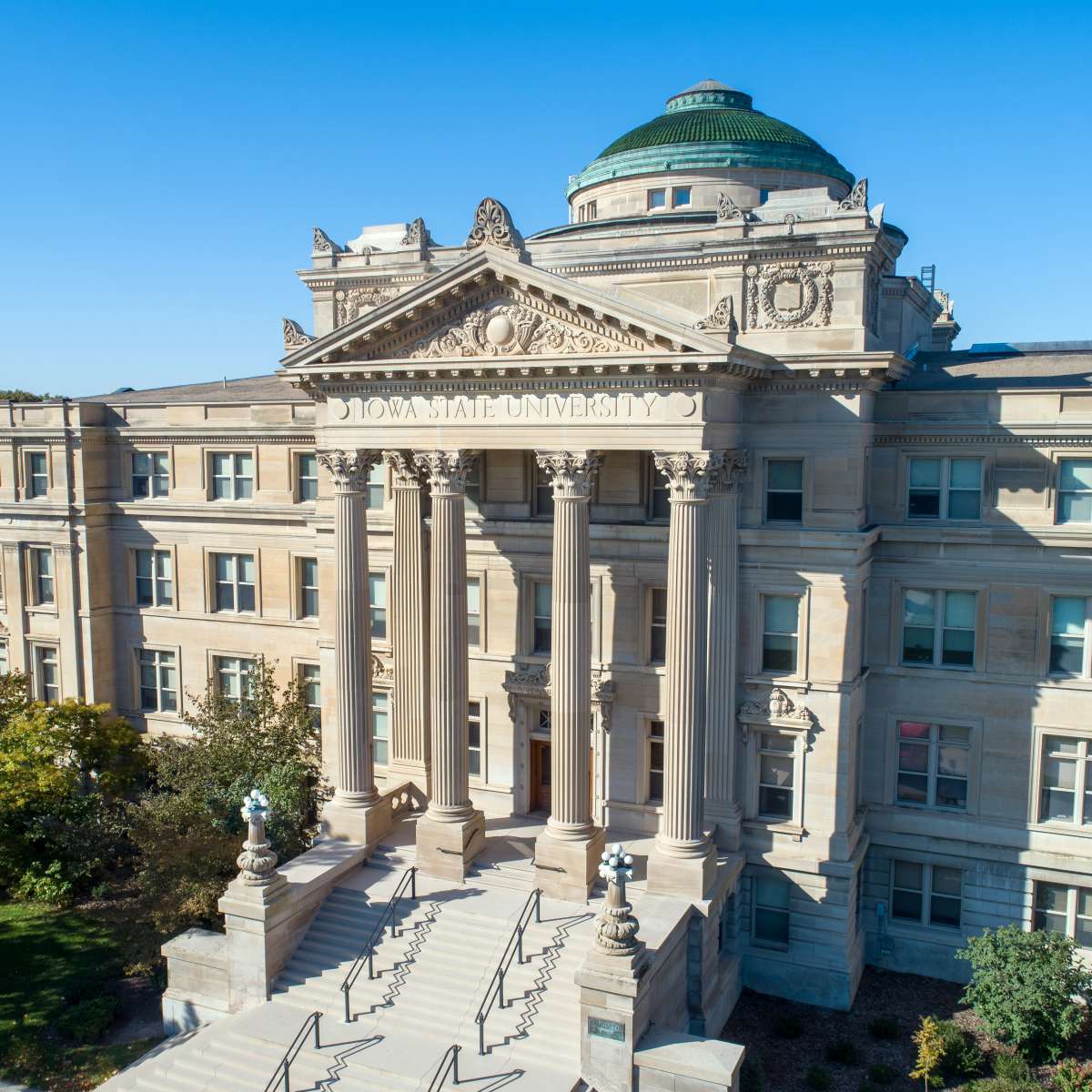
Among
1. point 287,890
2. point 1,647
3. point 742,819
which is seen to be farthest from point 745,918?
point 1,647

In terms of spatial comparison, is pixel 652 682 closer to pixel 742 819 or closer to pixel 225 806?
pixel 742 819

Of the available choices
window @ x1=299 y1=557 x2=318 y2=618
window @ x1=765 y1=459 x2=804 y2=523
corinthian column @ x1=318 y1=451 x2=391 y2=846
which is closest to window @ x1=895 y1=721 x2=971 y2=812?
window @ x1=765 y1=459 x2=804 y2=523

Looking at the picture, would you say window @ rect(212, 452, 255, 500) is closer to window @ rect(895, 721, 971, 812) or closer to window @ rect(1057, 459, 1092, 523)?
window @ rect(895, 721, 971, 812)

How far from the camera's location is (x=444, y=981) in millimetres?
23016

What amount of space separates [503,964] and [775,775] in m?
8.61

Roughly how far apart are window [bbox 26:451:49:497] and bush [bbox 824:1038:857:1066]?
3066cm

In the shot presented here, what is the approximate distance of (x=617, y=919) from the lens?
808 inches

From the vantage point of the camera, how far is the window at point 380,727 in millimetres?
31672

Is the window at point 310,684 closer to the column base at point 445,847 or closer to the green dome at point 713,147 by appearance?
the column base at point 445,847

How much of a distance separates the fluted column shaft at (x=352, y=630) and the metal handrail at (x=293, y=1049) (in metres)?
6.39

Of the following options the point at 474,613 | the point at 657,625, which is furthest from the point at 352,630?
the point at 657,625

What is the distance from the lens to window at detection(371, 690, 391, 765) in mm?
31672

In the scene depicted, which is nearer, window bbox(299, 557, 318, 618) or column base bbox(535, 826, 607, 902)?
column base bbox(535, 826, 607, 902)

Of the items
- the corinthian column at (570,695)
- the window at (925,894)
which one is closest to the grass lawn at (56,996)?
the corinthian column at (570,695)
